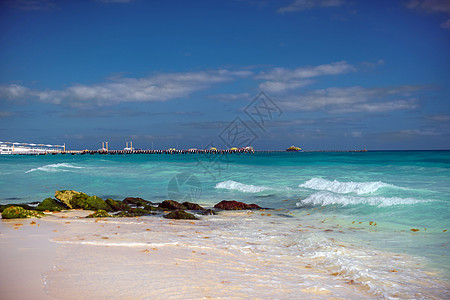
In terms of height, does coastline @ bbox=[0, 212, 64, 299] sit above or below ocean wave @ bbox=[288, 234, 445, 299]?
above

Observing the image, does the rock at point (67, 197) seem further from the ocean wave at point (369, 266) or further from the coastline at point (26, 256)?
the ocean wave at point (369, 266)

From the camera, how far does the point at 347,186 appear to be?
17.5m

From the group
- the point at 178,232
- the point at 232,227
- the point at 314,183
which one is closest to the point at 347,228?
the point at 232,227

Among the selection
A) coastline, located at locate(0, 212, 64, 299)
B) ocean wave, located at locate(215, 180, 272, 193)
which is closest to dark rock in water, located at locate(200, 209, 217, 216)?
coastline, located at locate(0, 212, 64, 299)

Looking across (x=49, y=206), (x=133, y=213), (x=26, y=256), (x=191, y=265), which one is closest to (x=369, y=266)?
(x=191, y=265)

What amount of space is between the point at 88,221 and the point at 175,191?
1078 cm

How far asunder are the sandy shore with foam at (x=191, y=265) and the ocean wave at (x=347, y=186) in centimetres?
900

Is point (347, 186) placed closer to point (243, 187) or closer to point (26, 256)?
point (243, 187)

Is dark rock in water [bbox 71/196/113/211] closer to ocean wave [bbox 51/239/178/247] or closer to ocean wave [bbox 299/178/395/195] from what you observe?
ocean wave [bbox 51/239/178/247]

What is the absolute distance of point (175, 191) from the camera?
19.6 m

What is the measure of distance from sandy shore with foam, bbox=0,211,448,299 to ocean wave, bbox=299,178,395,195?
9.00 meters

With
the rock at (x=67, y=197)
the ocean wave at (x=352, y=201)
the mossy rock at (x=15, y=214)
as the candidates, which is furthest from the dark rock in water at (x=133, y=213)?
the ocean wave at (x=352, y=201)

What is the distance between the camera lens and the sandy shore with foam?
404 cm

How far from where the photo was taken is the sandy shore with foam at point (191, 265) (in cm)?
404
